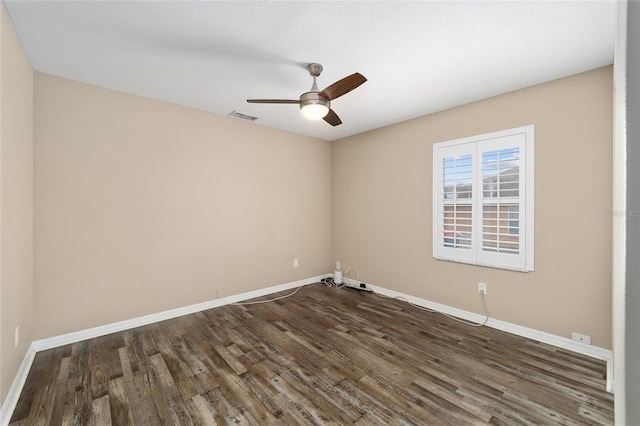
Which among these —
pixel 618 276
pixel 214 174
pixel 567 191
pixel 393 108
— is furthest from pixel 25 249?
pixel 567 191

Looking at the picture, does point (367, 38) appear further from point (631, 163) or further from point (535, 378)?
point (535, 378)

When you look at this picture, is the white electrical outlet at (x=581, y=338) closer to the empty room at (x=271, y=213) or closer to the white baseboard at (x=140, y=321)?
the empty room at (x=271, y=213)

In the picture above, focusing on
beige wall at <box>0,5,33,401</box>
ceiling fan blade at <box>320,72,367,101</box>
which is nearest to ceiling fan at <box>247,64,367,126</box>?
ceiling fan blade at <box>320,72,367,101</box>

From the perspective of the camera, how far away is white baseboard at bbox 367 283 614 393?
8.03 feet

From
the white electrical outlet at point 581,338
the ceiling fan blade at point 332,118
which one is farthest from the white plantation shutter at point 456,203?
the ceiling fan blade at point 332,118

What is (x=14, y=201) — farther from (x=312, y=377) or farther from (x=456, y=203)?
(x=456, y=203)

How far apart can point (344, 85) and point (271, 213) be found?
252 centimetres

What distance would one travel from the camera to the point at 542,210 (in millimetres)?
2779

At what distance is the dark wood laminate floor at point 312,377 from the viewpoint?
1844 mm

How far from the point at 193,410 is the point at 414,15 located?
298cm

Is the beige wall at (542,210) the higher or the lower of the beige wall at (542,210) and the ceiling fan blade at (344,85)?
the lower

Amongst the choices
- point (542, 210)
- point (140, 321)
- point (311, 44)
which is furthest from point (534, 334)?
point (140, 321)

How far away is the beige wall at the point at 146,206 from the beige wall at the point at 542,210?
1712mm

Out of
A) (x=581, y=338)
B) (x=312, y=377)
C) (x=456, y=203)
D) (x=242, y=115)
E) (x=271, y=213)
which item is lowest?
(x=312, y=377)
